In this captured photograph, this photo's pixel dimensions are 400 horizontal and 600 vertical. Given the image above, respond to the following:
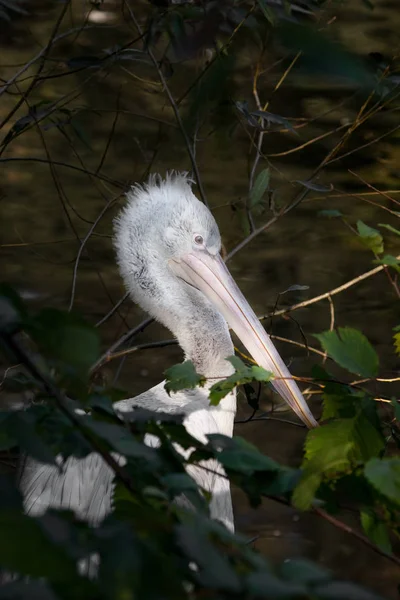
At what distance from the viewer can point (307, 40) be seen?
899 mm

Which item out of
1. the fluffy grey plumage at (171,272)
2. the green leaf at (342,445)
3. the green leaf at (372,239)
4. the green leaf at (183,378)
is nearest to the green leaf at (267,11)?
the green leaf at (372,239)

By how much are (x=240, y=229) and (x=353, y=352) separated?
5104 millimetres

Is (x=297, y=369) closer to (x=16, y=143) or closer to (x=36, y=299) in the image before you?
(x=36, y=299)

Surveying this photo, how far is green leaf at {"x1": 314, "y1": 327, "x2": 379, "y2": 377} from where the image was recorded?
5.35 feet

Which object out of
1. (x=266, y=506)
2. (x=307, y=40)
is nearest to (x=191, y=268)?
(x=266, y=506)

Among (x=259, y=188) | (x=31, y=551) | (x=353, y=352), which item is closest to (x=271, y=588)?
(x=31, y=551)

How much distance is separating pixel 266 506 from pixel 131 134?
4636mm

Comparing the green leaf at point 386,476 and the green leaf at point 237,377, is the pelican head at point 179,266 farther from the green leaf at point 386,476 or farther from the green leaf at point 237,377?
the green leaf at point 386,476

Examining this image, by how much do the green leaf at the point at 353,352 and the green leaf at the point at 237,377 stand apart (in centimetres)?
A: 27

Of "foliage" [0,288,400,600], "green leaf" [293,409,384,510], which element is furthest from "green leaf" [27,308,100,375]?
"green leaf" [293,409,384,510]

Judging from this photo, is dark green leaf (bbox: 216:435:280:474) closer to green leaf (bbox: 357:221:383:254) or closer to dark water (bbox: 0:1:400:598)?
green leaf (bbox: 357:221:383:254)

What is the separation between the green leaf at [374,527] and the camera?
4.92ft

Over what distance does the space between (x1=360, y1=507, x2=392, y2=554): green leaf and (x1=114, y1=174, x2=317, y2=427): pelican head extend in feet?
5.60

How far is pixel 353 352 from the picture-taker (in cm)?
165
